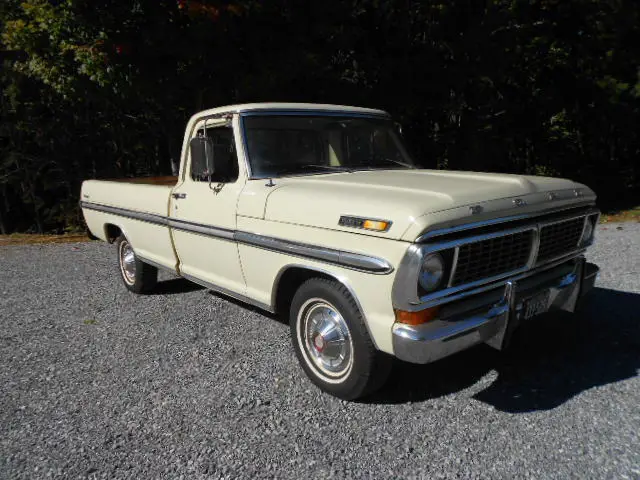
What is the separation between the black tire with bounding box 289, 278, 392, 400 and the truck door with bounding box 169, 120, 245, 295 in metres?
0.75

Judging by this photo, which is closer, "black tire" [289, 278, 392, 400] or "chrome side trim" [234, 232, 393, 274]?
"chrome side trim" [234, 232, 393, 274]

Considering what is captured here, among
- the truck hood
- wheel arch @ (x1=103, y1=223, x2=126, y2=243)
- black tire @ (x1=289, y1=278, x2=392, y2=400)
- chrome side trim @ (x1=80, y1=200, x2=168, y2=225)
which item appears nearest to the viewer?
the truck hood

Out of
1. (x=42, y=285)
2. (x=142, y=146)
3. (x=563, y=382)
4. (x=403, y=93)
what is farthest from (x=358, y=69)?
(x=563, y=382)

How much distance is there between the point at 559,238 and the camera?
3459 millimetres

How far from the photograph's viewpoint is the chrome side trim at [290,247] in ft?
8.96

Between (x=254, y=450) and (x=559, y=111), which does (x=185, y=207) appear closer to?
(x=254, y=450)

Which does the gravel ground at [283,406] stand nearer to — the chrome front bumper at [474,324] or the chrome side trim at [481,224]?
the chrome front bumper at [474,324]

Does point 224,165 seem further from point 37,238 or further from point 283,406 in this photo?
point 37,238

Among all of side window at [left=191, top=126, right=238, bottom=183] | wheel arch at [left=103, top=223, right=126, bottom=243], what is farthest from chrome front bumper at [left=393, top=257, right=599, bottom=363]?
wheel arch at [left=103, top=223, right=126, bottom=243]

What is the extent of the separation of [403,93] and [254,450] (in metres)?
10.8

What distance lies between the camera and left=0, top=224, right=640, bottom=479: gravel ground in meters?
2.56

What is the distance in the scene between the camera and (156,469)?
8.41 ft

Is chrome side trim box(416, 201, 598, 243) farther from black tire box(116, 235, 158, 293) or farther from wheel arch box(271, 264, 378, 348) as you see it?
black tire box(116, 235, 158, 293)

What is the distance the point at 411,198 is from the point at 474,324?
2.59 ft
